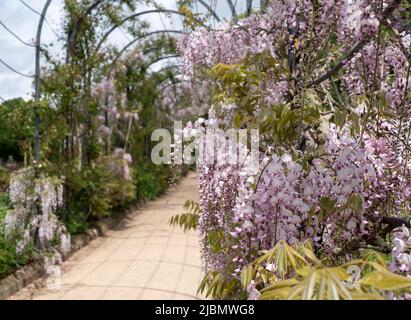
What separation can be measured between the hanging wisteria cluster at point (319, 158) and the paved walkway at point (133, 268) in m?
1.14

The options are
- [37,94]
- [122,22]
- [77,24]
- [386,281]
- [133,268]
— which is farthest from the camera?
[122,22]

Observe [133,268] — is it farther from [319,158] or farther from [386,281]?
[386,281]

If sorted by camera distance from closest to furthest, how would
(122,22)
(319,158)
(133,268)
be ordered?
(319,158), (133,268), (122,22)

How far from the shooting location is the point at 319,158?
1.34 meters

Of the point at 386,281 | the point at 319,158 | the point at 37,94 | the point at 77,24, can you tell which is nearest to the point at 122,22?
the point at 77,24

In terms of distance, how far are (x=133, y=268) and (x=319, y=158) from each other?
136 inches

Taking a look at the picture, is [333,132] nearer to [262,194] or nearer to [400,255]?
[262,194]

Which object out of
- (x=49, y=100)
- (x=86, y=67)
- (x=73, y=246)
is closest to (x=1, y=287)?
(x=73, y=246)

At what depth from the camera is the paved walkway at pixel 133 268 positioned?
3.73 m

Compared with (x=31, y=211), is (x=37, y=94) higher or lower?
higher

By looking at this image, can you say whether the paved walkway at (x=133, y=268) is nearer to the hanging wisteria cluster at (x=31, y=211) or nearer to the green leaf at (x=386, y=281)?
the hanging wisteria cluster at (x=31, y=211)

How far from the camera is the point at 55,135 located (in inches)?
198

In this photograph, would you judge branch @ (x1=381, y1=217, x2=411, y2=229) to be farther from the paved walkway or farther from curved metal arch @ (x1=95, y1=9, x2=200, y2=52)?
curved metal arch @ (x1=95, y1=9, x2=200, y2=52)
